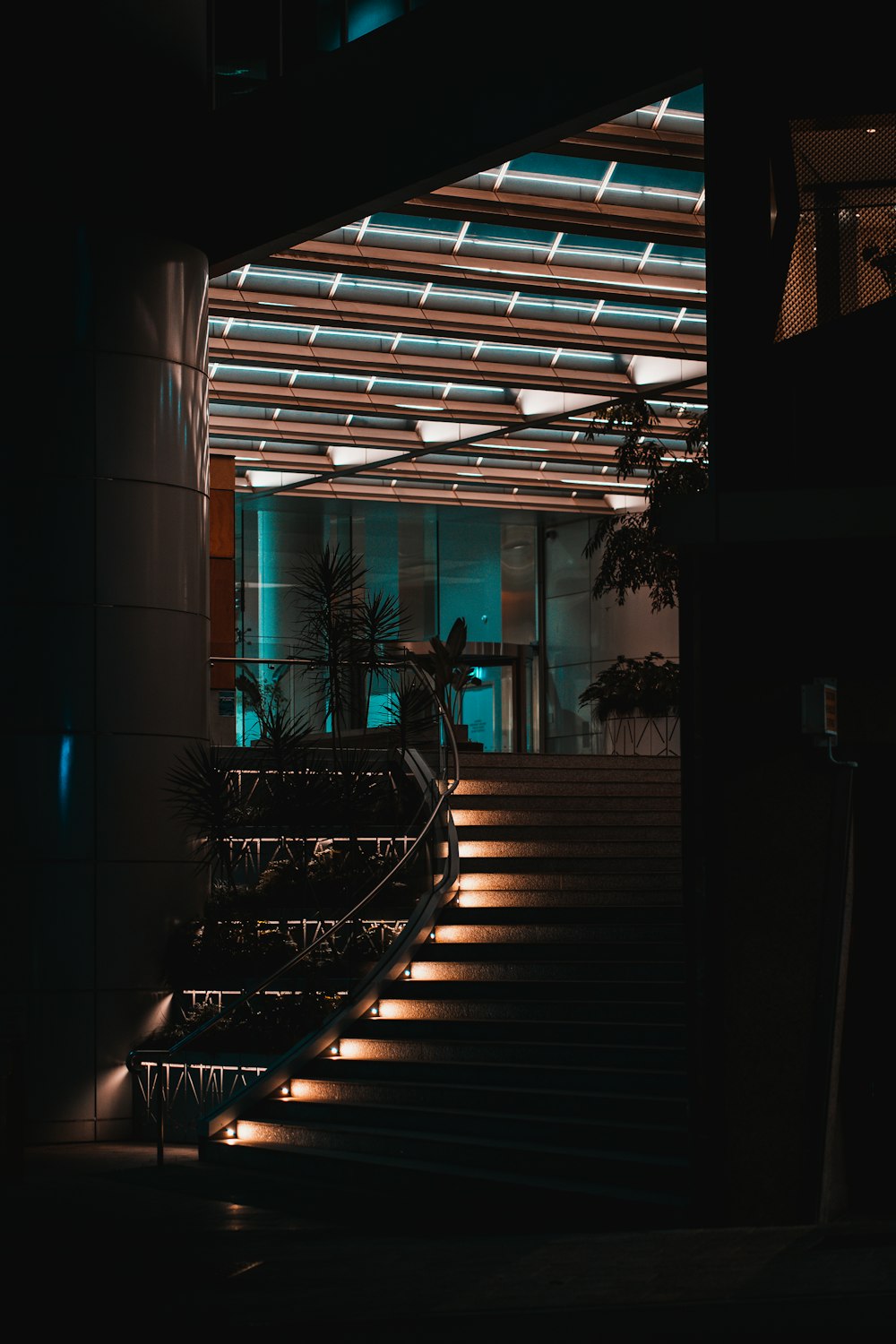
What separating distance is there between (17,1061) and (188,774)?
3160mm

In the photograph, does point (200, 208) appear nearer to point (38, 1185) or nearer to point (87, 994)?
point (87, 994)

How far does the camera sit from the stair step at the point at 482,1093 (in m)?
→ 9.91

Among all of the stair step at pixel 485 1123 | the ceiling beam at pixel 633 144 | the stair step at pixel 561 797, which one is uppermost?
the ceiling beam at pixel 633 144

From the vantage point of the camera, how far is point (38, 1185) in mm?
10828

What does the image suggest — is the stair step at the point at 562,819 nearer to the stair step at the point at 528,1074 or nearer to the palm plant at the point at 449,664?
the stair step at the point at 528,1074

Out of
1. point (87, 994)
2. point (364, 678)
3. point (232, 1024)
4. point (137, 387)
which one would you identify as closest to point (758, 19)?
point (137, 387)

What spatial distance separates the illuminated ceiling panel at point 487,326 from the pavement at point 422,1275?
838cm

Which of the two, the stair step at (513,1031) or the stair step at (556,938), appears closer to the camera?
the stair step at (513,1031)

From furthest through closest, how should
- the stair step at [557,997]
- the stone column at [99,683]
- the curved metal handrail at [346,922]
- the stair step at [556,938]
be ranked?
the stone column at [99,683] → the stair step at [556,938] → the curved metal handrail at [346,922] → the stair step at [557,997]

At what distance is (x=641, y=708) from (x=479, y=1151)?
14177 millimetres

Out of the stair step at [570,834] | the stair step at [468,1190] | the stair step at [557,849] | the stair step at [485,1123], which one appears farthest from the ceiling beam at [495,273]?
the stair step at [468,1190]

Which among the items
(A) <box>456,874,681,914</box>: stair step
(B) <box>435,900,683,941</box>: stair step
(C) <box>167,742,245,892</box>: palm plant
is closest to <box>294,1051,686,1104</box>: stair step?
(B) <box>435,900,683,941</box>: stair step

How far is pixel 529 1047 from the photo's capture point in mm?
11125

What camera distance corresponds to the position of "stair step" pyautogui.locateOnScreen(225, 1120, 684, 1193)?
359 inches
